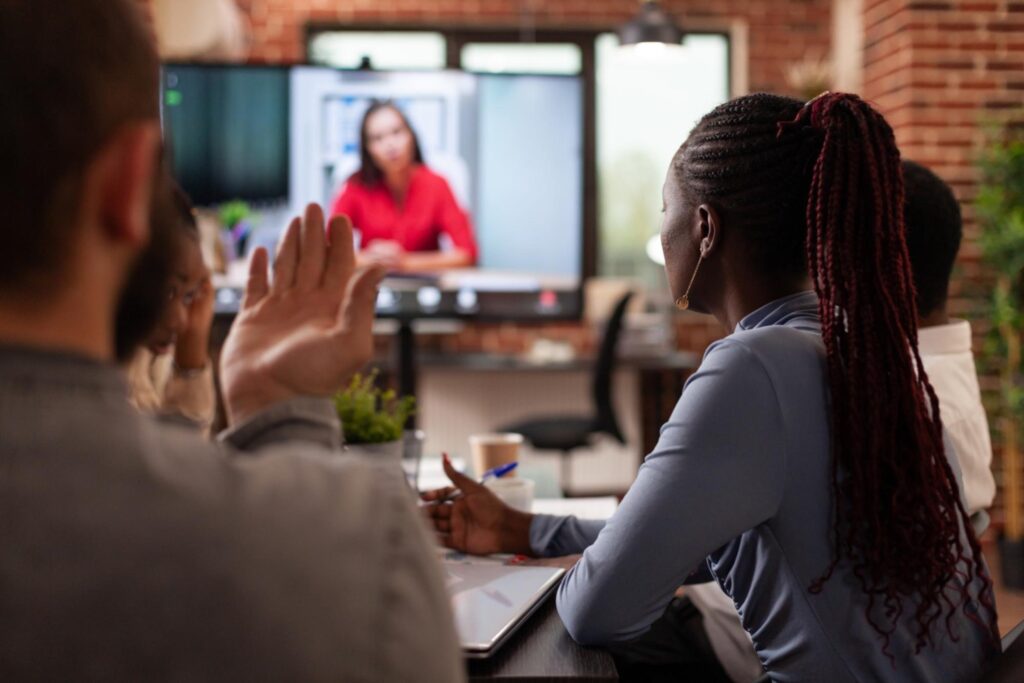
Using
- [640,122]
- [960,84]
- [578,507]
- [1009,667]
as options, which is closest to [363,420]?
[578,507]

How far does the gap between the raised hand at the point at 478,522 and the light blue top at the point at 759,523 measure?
0.28 m

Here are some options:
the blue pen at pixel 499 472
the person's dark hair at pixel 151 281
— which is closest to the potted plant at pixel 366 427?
the blue pen at pixel 499 472

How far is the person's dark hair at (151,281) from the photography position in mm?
522

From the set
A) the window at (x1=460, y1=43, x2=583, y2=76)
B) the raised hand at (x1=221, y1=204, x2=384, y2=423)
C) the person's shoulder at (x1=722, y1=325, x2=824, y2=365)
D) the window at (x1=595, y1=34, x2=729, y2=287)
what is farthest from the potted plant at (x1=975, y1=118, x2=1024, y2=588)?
the raised hand at (x1=221, y1=204, x2=384, y2=423)

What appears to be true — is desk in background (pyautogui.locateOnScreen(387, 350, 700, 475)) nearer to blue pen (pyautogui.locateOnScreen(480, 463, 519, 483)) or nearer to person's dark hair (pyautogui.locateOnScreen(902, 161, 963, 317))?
person's dark hair (pyautogui.locateOnScreen(902, 161, 963, 317))

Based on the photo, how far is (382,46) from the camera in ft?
19.5

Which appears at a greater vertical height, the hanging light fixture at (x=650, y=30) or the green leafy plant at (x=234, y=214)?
the hanging light fixture at (x=650, y=30)

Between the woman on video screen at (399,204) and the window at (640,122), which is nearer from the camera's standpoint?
the woman on video screen at (399,204)

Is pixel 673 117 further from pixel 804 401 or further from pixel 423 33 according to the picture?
pixel 804 401

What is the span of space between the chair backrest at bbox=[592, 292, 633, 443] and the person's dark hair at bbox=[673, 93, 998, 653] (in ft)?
11.8

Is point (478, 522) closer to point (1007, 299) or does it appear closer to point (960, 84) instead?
point (1007, 299)

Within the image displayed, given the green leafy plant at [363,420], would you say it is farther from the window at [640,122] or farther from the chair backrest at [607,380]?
the window at [640,122]

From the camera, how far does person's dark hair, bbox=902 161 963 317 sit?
1.71 meters

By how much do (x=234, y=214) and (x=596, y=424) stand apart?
2013 millimetres
